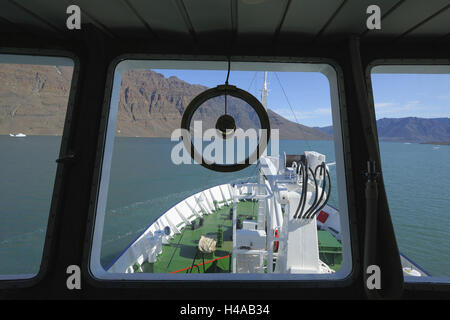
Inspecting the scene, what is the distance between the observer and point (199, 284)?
158 cm

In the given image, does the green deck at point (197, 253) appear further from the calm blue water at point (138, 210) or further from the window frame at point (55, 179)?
the calm blue water at point (138, 210)

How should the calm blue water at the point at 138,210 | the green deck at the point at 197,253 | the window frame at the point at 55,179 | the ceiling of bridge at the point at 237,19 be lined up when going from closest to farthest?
the ceiling of bridge at the point at 237,19
the window frame at the point at 55,179
the green deck at the point at 197,253
the calm blue water at the point at 138,210

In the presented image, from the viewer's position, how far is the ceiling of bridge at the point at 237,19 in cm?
125

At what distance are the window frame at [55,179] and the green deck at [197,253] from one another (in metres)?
3.79

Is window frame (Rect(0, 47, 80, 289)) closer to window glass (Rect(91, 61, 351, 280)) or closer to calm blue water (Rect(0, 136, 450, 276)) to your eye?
window glass (Rect(91, 61, 351, 280))

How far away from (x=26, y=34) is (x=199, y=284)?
7.72ft

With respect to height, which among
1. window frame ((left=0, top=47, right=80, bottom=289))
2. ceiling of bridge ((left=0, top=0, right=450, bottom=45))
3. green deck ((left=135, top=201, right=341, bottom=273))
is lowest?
green deck ((left=135, top=201, right=341, bottom=273))

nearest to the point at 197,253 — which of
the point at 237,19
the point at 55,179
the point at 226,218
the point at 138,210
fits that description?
the point at 226,218

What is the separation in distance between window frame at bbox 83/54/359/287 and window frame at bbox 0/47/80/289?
25 centimetres

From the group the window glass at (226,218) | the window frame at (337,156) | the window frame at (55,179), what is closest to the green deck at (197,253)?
the window glass at (226,218)

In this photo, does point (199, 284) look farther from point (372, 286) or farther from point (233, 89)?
→ point (233, 89)

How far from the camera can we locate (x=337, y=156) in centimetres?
185

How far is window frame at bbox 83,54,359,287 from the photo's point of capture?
1.59 m

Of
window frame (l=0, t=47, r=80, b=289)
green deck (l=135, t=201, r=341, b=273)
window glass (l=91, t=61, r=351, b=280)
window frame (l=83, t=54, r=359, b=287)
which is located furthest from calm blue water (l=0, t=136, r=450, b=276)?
window frame (l=83, t=54, r=359, b=287)
